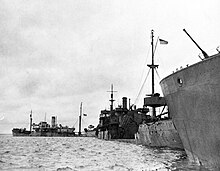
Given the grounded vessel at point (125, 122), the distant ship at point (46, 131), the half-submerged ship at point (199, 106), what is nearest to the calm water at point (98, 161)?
the half-submerged ship at point (199, 106)

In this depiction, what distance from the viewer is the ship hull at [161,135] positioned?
20.3m

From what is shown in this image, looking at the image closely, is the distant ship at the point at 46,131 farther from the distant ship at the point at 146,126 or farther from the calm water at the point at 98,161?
the calm water at the point at 98,161

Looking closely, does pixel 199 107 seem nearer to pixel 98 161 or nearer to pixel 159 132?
pixel 98 161

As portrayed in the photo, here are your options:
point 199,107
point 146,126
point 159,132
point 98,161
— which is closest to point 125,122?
point 146,126

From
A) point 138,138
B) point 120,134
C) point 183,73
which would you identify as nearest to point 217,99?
point 183,73

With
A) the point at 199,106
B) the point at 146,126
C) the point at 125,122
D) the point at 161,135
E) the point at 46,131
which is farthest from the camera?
the point at 46,131

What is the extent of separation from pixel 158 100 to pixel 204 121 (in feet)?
72.8

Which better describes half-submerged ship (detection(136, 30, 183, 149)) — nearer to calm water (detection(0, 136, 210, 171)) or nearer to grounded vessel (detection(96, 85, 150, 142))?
calm water (detection(0, 136, 210, 171))

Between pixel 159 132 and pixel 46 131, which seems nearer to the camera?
pixel 159 132

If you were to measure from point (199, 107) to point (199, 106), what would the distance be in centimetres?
3

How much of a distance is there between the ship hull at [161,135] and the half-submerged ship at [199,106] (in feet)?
32.6

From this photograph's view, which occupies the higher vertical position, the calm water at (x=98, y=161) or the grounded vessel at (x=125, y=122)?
the grounded vessel at (x=125, y=122)

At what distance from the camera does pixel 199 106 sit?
27.4ft

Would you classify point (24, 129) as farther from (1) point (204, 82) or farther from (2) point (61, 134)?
(1) point (204, 82)
